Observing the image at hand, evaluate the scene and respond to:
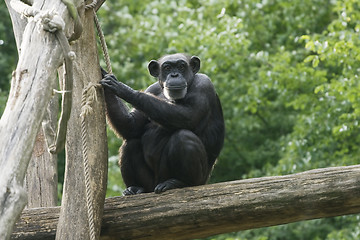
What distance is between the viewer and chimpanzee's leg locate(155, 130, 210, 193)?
24.5 ft

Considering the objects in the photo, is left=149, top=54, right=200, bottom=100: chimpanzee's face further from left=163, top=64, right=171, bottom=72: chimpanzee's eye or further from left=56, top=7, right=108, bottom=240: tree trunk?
left=56, top=7, right=108, bottom=240: tree trunk

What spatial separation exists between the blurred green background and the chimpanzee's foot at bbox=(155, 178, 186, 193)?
18.4 ft

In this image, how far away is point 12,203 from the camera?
163 inches

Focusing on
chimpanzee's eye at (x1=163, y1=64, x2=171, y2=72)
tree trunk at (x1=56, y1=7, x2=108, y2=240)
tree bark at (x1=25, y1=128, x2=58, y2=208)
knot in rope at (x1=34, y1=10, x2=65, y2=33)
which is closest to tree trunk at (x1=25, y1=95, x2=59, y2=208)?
tree bark at (x1=25, y1=128, x2=58, y2=208)

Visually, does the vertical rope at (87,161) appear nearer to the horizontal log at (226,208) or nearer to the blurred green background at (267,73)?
the horizontal log at (226,208)

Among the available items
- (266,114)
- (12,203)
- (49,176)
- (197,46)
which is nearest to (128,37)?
(197,46)

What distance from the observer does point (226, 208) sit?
6598 millimetres

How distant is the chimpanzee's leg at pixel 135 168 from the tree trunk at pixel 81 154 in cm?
160

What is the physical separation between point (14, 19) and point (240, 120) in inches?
388

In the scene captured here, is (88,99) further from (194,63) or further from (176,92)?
(194,63)

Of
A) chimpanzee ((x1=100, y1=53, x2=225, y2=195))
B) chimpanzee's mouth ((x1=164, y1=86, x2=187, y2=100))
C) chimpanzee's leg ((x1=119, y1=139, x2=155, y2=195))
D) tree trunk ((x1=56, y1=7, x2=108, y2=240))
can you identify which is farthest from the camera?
chimpanzee's leg ((x1=119, y1=139, x2=155, y2=195))

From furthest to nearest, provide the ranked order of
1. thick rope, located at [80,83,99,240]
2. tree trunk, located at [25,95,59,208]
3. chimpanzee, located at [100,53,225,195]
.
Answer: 1. tree trunk, located at [25,95,59,208]
2. chimpanzee, located at [100,53,225,195]
3. thick rope, located at [80,83,99,240]

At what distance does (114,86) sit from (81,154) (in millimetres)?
1151

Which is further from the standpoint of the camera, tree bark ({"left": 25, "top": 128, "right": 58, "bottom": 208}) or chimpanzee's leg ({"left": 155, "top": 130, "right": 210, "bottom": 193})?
tree bark ({"left": 25, "top": 128, "right": 58, "bottom": 208})
